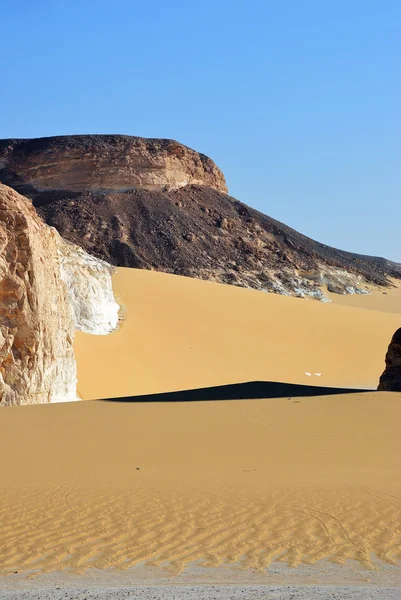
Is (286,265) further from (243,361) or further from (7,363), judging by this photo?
(7,363)

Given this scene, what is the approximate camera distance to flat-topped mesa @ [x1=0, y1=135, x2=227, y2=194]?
62.2m

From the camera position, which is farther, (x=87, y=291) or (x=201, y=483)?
(x=87, y=291)

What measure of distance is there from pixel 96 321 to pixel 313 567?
21.0 meters

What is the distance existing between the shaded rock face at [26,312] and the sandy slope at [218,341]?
16.5 ft

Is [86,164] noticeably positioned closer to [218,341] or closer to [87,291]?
[218,341]

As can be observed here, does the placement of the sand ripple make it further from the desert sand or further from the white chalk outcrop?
the white chalk outcrop

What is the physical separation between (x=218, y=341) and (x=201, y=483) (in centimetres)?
2162

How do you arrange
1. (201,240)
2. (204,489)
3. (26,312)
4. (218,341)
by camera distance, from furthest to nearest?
(201,240), (218,341), (26,312), (204,489)

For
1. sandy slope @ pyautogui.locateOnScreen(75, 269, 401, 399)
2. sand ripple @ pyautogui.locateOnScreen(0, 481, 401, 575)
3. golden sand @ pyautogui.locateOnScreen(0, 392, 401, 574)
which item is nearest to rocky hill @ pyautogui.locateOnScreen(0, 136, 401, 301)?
sandy slope @ pyautogui.locateOnScreen(75, 269, 401, 399)

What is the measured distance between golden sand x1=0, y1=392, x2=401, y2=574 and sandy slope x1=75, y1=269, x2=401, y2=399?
25.0 ft

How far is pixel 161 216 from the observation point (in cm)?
5944

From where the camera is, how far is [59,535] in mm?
6320

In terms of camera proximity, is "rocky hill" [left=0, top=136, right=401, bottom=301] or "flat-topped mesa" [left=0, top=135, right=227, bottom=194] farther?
"flat-topped mesa" [left=0, top=135, right=227, bottom=194]

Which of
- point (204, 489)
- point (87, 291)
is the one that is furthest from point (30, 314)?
point (87, 291)
